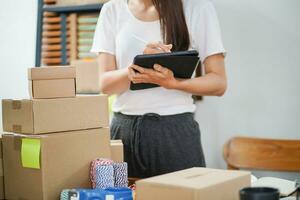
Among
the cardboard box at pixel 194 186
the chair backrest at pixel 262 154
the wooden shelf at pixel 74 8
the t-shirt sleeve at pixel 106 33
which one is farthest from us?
the wooden shelf at pixel 74 8

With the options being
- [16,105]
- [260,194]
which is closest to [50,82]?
[16,105]

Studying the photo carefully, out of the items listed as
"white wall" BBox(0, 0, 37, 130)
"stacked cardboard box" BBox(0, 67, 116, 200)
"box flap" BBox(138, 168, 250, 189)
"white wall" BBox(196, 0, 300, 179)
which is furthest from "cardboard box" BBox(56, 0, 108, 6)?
"box flap" BBox(138, 168, 250, 189)

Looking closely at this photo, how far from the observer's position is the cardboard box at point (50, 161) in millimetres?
1570

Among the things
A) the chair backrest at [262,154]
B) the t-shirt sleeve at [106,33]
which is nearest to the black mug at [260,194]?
the t-shirt sleeve at [106,33]

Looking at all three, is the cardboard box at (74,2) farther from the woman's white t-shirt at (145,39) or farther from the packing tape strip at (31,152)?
the packing tape strip at (31,152)

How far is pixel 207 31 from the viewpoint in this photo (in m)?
2.02

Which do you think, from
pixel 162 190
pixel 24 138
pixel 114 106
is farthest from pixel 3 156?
pixel 162 190

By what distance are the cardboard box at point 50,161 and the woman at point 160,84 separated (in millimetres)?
273

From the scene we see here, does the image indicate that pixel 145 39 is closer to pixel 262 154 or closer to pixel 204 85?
pixel 204 85

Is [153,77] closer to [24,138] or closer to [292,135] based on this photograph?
[24,138]

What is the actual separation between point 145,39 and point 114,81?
0.70 feet

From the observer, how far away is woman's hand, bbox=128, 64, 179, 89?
1.87 meters

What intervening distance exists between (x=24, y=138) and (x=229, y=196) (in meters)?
0.70

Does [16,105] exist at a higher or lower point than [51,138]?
higher
